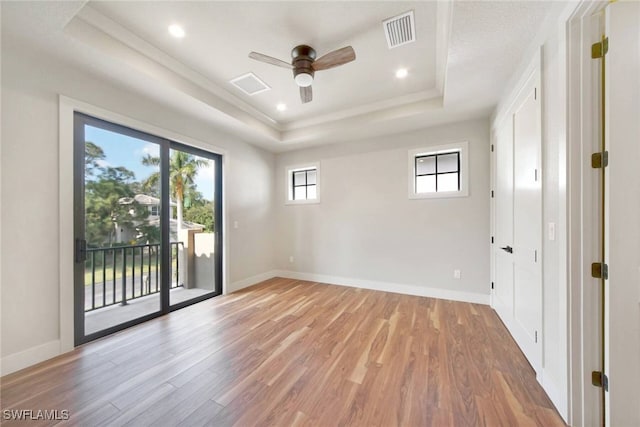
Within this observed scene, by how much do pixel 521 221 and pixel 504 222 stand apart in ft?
1.89

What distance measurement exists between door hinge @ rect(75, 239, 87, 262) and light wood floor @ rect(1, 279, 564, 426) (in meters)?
0.88

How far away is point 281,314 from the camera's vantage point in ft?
10.0

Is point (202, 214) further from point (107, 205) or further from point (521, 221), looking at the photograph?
point (521, 221)

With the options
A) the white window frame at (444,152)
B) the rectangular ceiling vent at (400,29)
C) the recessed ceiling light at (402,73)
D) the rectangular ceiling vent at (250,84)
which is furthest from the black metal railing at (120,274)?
the white window frame at (444,152)

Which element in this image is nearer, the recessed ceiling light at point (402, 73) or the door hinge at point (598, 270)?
the door hinge at point (598, 270)

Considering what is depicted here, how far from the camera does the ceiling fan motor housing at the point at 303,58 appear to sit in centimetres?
229

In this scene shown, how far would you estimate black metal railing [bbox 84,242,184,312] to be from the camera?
106 inches

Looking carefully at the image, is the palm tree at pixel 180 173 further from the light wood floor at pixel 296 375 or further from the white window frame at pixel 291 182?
the white window frame at pixel 291 182

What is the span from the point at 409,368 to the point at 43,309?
3.32 metres

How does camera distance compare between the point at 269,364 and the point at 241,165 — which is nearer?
the point at 269,364

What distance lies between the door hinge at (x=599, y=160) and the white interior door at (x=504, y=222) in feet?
3.97

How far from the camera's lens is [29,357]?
1978 millimetres

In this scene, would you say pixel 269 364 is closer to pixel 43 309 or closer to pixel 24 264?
pixel 43 309

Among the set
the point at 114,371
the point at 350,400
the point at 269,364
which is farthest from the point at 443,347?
the point at 114,371
